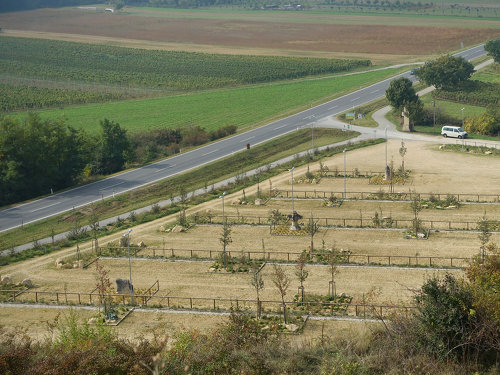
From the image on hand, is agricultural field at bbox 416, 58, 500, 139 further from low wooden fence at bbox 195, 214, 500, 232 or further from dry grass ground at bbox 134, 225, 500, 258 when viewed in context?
dry grass ground at bbox 134, 225, 500, 258

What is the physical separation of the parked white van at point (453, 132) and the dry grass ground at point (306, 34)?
62381 mm

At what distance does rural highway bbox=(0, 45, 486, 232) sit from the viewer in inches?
2495

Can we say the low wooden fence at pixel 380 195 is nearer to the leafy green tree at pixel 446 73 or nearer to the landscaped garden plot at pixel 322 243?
the landscaped garden plot at pixel 322 243

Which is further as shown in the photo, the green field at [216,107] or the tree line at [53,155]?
the green field at [216,107]

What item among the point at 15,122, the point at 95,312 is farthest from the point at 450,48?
the point at 95,312

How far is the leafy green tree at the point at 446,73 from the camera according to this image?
104 meters

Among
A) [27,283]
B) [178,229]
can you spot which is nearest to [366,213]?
[178,229]

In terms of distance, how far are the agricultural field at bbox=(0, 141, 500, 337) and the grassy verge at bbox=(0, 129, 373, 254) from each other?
513cm

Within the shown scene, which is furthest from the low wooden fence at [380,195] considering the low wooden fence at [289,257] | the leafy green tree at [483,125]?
the leafy green tree at [483,125]

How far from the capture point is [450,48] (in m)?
148

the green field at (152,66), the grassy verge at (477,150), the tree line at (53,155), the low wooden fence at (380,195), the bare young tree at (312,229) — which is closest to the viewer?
the bare young tree at (312,229)

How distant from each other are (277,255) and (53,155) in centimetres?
3151

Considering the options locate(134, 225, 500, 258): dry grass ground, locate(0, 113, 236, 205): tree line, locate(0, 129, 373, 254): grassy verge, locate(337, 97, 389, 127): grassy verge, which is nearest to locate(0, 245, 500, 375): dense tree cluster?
locate(134, 225, 500, 258): dry grass ground

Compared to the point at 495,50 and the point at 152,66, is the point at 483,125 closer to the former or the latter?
the point at 495,50
